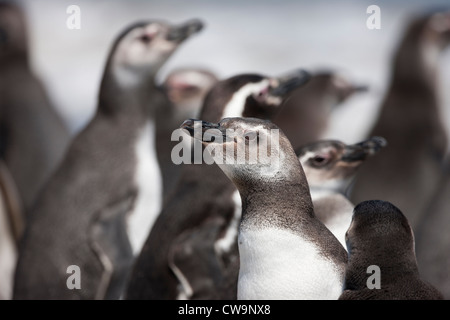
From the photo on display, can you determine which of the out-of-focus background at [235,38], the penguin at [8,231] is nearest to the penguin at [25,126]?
the penguin at [8,231]

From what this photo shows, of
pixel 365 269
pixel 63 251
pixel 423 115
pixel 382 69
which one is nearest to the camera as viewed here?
pixel 365 269

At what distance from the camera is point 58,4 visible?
39.6 ft

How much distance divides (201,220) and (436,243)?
101 cm

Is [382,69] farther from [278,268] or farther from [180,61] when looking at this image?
[278,268]

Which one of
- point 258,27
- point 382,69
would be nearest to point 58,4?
point 258,27

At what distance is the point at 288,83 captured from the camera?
4.30 meters

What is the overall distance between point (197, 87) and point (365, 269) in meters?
3.32

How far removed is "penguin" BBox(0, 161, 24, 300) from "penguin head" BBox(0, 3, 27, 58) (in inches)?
84.1

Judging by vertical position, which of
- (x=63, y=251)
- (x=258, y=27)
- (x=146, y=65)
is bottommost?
(x=258, y=27)

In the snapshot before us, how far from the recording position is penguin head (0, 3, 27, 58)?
24.1ft

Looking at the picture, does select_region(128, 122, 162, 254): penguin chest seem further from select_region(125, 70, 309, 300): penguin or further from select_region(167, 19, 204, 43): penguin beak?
select_region(167, 19, 204, 43): penguin beak

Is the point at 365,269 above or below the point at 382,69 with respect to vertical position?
above

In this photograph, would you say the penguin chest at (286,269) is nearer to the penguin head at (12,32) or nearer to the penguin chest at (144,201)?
the penguin chest at (144,201)
